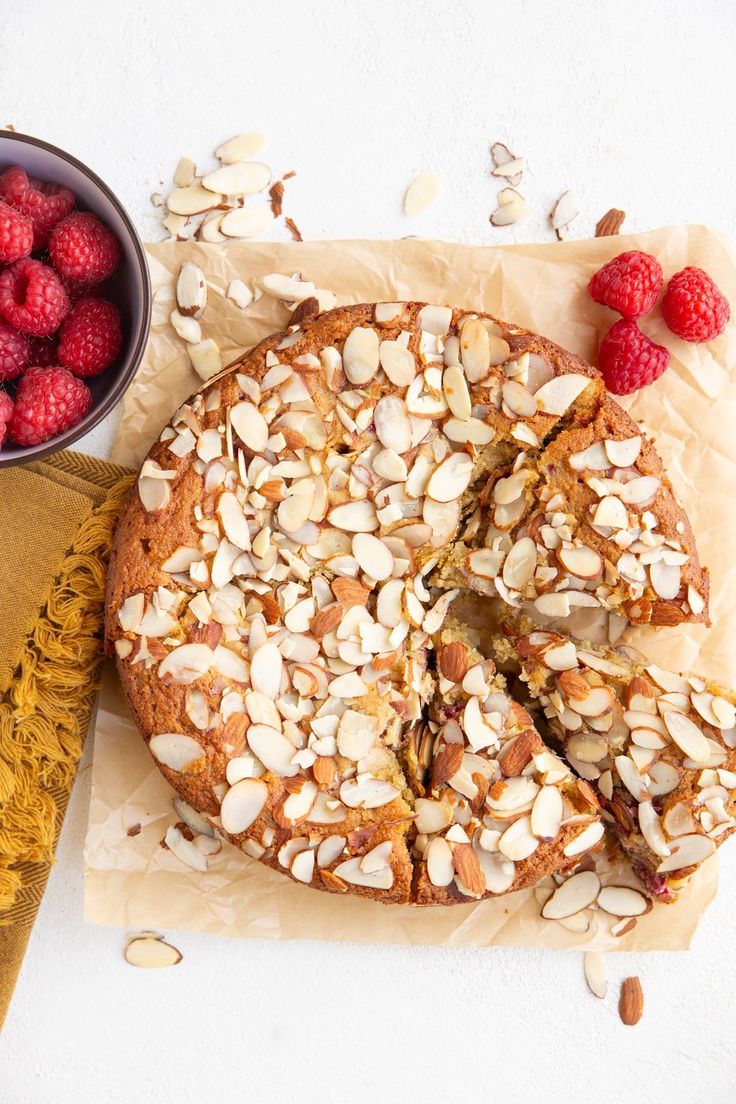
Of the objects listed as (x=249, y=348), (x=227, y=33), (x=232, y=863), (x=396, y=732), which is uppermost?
(x=227, y=33)

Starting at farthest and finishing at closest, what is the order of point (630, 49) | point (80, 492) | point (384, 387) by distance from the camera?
point (630, 49) < point (80, 492) < point (384, 387)

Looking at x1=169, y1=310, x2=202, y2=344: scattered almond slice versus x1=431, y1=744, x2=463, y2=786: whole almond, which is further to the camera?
x1=169, y1=310, x2=202, y2=344: scattered almond slice

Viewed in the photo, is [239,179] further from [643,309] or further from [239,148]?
[643,309]

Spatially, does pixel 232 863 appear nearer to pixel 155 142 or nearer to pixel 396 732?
pixel 396 732

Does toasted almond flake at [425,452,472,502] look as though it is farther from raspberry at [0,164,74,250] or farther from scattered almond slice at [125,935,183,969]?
scattered almond slice at [125,935,183,969]

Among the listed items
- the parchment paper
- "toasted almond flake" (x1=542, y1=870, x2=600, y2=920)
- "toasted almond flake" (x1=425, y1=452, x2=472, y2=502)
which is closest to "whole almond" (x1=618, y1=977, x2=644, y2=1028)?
the parchment paper

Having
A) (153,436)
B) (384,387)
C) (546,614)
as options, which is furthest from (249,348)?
(546,614)

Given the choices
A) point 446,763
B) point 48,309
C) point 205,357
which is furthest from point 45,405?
point 446,763
